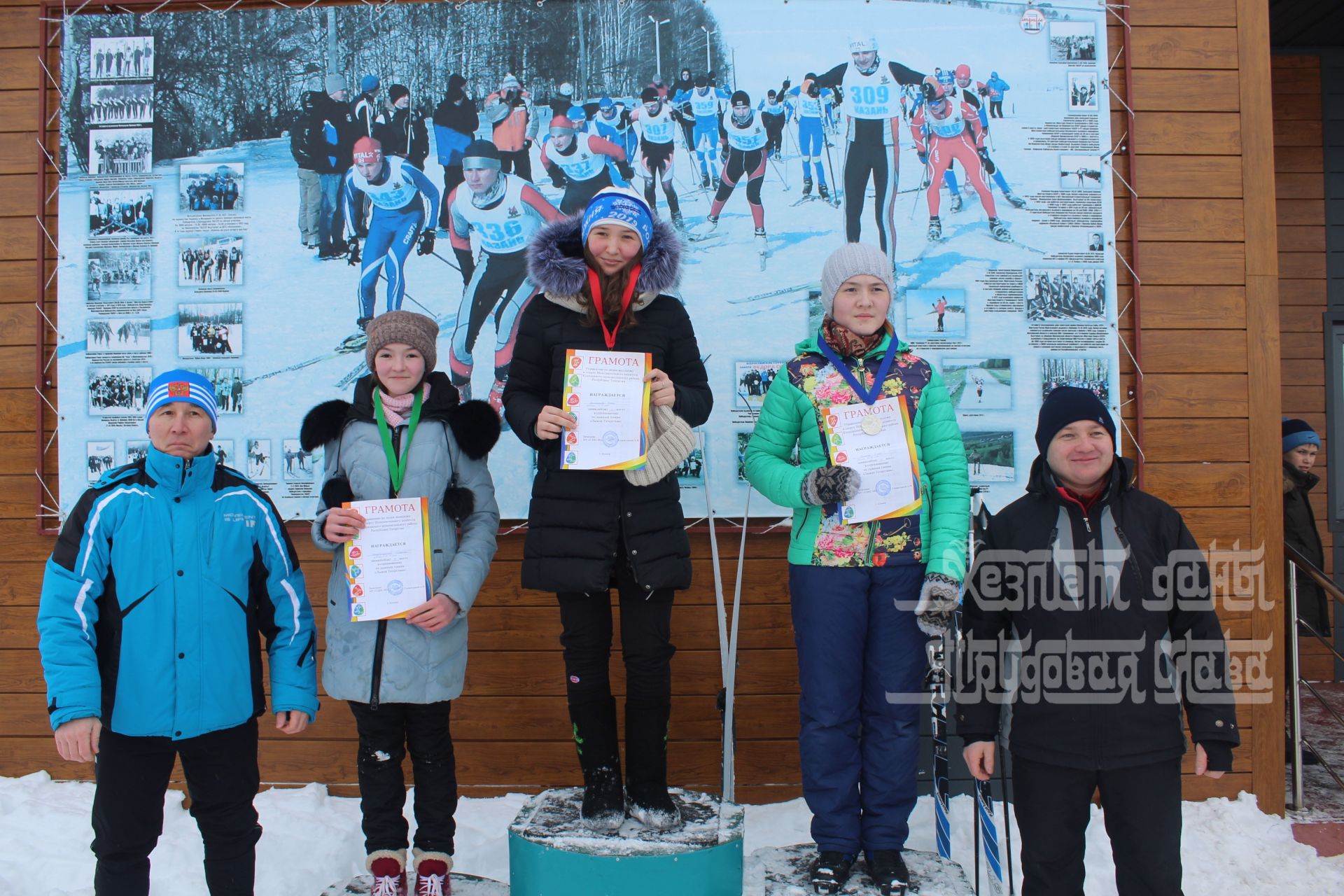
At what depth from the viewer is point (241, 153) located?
136 inches

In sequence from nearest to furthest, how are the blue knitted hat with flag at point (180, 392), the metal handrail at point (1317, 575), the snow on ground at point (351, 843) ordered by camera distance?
the blue knitted hat with flag at point (180, 392) → the snow on ground at point (351, 843) → the metal handrail at point (1317, 575)

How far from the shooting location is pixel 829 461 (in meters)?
2.38

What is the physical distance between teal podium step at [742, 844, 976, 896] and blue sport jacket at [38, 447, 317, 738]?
1.38 m

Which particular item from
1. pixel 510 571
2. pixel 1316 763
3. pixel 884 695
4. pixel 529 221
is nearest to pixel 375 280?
pixel 529 221

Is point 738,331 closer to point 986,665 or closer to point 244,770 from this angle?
point 986,665

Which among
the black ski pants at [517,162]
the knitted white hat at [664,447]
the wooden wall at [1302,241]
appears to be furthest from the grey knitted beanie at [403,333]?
the wooden wall at [1302,241]

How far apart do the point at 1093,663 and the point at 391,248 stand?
282 centimetres

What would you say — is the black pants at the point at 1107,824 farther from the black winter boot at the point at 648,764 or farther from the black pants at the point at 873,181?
the black pants at the point at 873,181

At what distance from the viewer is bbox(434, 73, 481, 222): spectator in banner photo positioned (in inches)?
133

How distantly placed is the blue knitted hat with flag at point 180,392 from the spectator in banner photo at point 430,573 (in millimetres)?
256

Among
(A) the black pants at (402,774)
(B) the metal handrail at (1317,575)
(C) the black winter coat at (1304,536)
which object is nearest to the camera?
(A) the black pants at (402,774)

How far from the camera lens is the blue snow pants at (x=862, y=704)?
229 centimetres

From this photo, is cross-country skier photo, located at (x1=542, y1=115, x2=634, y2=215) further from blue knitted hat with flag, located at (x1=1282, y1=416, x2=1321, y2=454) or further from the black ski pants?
blue knitted hat with flag, located at (x1=1282, y1=416, x2=1321, y2=454)

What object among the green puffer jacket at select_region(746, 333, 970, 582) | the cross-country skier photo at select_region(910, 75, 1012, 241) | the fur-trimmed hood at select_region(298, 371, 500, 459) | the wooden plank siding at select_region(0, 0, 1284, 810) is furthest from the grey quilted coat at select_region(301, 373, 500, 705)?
the cross-country skier photo at select_region(910, 75, 1012, 241)
